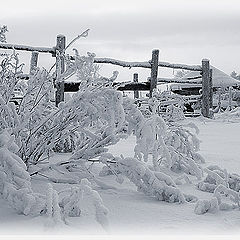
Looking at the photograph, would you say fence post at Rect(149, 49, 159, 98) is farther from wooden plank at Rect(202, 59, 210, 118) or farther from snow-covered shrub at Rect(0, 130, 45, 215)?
snow-covered shrub at Rect(0, 130, 45, 215)

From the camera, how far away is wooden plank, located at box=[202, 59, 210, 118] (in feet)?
33.0

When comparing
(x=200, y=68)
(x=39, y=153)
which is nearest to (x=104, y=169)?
(x=39, y=153)

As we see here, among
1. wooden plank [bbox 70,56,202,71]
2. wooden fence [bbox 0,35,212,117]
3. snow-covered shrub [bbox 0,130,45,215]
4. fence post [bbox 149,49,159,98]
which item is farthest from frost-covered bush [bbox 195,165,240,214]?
fence post [bbox 149,49,159,98]

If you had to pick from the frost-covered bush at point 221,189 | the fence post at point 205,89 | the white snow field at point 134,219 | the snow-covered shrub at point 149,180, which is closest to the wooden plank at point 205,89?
the fence post at point 205,89

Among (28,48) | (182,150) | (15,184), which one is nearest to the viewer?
(15,184)

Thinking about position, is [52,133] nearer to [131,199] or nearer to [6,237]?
[131,199]

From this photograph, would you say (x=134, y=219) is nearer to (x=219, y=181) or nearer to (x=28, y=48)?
(x=219, y=181)

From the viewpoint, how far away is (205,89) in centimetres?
1010

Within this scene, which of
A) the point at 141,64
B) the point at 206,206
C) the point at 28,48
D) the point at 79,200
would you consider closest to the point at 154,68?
the point at 141,64

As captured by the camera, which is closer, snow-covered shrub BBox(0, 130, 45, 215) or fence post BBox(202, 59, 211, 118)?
snow-covered shrub BBox(0, 130, 45, 215)

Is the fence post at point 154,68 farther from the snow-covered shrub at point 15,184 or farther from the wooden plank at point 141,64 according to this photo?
the snow-covered shrub at point 15,184

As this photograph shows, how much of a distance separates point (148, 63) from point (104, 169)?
651cm

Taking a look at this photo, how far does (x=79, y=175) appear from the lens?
2670 mm

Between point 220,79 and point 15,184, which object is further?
point 220,79
